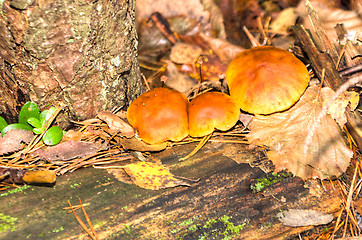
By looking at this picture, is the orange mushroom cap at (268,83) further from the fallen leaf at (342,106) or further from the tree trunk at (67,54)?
the tree trunk at (67,54)

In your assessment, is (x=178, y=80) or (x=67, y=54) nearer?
(x=67, y=54)

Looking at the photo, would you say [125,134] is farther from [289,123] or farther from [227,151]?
[289,123]

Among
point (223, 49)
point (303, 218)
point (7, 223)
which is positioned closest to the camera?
point (7, 223)

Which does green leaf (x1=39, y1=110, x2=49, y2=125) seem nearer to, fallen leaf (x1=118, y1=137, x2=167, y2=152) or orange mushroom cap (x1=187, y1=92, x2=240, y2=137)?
fallen leaf (x1=118, y1=137, x2=167, y2=152)

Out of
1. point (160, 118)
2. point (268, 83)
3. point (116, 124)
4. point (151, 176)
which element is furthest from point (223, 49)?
point (151, 176)

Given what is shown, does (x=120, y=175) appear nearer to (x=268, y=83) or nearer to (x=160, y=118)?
(x=160, y=118)

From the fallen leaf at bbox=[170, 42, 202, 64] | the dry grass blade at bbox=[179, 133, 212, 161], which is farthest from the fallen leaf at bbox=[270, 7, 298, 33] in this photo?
the dry grass blade at bbox=[179, 133, 212, 161]

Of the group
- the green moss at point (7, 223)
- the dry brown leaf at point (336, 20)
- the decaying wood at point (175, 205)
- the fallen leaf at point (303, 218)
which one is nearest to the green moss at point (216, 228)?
the decaying wood at point (175, 205)

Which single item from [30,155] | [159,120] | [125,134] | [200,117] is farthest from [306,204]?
[30,155]
